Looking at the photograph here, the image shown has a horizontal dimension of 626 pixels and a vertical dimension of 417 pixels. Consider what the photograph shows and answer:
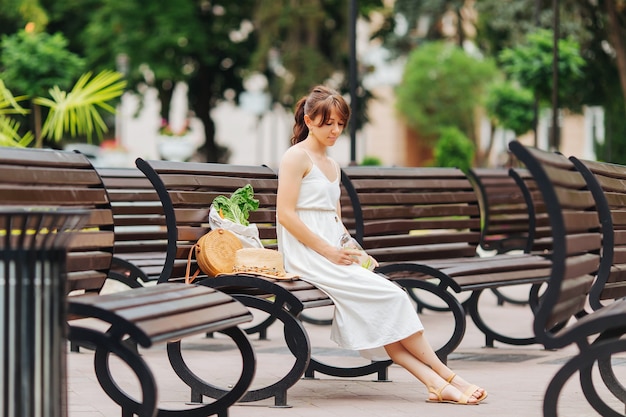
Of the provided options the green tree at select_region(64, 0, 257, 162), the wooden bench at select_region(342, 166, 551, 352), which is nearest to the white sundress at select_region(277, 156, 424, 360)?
the wooden bench at select_region(342, 166, 551, 352)

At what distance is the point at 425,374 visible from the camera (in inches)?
240

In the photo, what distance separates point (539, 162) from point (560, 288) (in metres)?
0.44

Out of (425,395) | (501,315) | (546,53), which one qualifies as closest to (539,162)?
(425,395)

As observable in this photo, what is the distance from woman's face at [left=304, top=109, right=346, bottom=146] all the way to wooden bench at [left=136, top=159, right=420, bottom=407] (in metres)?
0.73

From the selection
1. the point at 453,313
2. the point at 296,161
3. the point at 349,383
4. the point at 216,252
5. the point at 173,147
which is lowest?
the point at 349,383

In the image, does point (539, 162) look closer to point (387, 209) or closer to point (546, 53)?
point (387, 209)

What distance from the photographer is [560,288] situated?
14.6ft

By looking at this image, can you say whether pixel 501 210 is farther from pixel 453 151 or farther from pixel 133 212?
pixel 453 151

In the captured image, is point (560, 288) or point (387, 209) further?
point (387, 209)

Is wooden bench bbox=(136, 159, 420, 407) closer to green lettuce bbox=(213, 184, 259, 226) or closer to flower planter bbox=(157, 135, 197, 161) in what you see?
green lettuce bbox=(213, 184, 259, 226)

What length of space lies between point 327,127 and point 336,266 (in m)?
0.70

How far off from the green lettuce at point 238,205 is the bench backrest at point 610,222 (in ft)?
5.86

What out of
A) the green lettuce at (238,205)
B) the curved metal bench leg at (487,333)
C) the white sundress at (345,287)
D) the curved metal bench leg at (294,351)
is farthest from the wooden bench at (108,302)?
the curved metal bench leg at (487,333)

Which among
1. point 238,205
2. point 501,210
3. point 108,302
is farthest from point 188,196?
point 501,210
